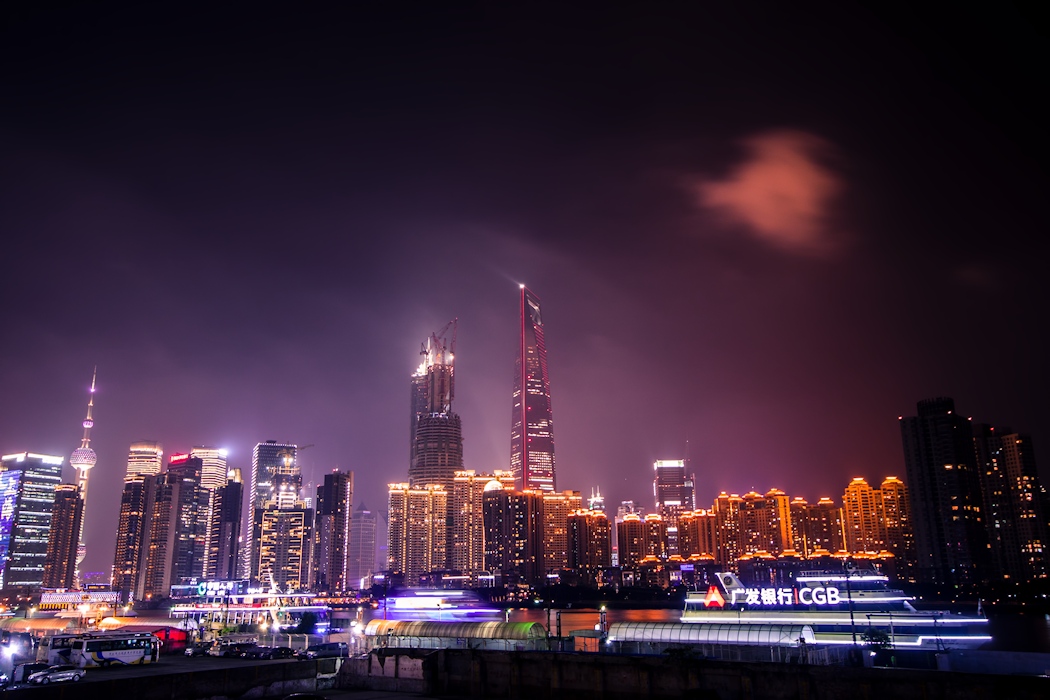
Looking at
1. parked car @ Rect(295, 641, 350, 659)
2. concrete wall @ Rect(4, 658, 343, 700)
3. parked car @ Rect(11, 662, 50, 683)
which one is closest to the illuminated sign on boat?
parked car @ Rect(295, 641, 350, 659)

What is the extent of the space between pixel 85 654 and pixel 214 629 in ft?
132

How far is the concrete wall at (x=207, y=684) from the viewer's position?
132 ft

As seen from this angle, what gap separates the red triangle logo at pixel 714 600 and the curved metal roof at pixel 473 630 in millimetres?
24600

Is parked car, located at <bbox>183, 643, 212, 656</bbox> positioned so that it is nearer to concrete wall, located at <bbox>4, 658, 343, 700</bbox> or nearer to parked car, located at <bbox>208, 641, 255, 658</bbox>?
parked car, located at <bbox>208, 641, 255, 658</bbox>

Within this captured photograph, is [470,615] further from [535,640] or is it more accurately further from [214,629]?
[535,640]

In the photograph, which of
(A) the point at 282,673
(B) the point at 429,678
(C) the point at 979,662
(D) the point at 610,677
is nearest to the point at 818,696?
(C) the point at 979,662

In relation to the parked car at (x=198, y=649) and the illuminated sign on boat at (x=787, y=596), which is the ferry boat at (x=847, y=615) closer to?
the illuminated sign on boat at (x=787, y=596)

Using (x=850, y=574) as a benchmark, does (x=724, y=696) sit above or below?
below

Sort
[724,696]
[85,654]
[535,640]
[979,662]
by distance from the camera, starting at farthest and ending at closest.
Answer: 1. [535,640]
2. [85,654]
3. [724,696]
4. [979,662]

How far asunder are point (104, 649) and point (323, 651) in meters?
17.6

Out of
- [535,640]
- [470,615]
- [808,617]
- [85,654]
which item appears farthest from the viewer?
[470,615]

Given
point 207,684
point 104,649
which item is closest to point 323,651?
point 104,649

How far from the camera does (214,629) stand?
8881 cm

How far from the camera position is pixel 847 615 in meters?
67.6
